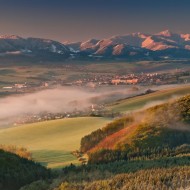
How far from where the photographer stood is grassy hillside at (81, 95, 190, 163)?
2367 inches

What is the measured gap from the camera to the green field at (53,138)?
65375 millimetres

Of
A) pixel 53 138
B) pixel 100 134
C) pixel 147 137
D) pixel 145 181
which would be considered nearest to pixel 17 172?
pixel 145 181

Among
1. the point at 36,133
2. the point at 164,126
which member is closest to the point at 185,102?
the point at 164,126

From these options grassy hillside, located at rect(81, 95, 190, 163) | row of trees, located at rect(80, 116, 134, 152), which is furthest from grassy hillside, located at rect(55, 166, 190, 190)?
row of trees, located at rect(80, 116, 134, 152)

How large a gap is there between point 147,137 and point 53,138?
81.4ft

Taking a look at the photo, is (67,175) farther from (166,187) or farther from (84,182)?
(166,187)

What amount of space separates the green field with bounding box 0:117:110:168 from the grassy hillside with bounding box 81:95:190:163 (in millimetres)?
3698

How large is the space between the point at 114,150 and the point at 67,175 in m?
14.5

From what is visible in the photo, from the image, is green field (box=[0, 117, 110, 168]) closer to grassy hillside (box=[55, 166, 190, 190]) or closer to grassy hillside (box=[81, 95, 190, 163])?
grassy hillside (box=[81, 95, 190, 163])

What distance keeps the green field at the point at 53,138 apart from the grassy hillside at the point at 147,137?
146 inches

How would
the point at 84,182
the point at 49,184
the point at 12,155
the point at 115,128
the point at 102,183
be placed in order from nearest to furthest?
the point at 102,183, the point at 84,182, the point at 49,184, the point at 12,155, the point at 115,128

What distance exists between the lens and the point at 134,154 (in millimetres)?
60344

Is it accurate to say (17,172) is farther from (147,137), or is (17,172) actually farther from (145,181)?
(147,137)

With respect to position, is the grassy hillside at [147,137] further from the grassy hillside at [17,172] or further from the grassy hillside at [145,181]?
the grassy hillside at [145,181]
